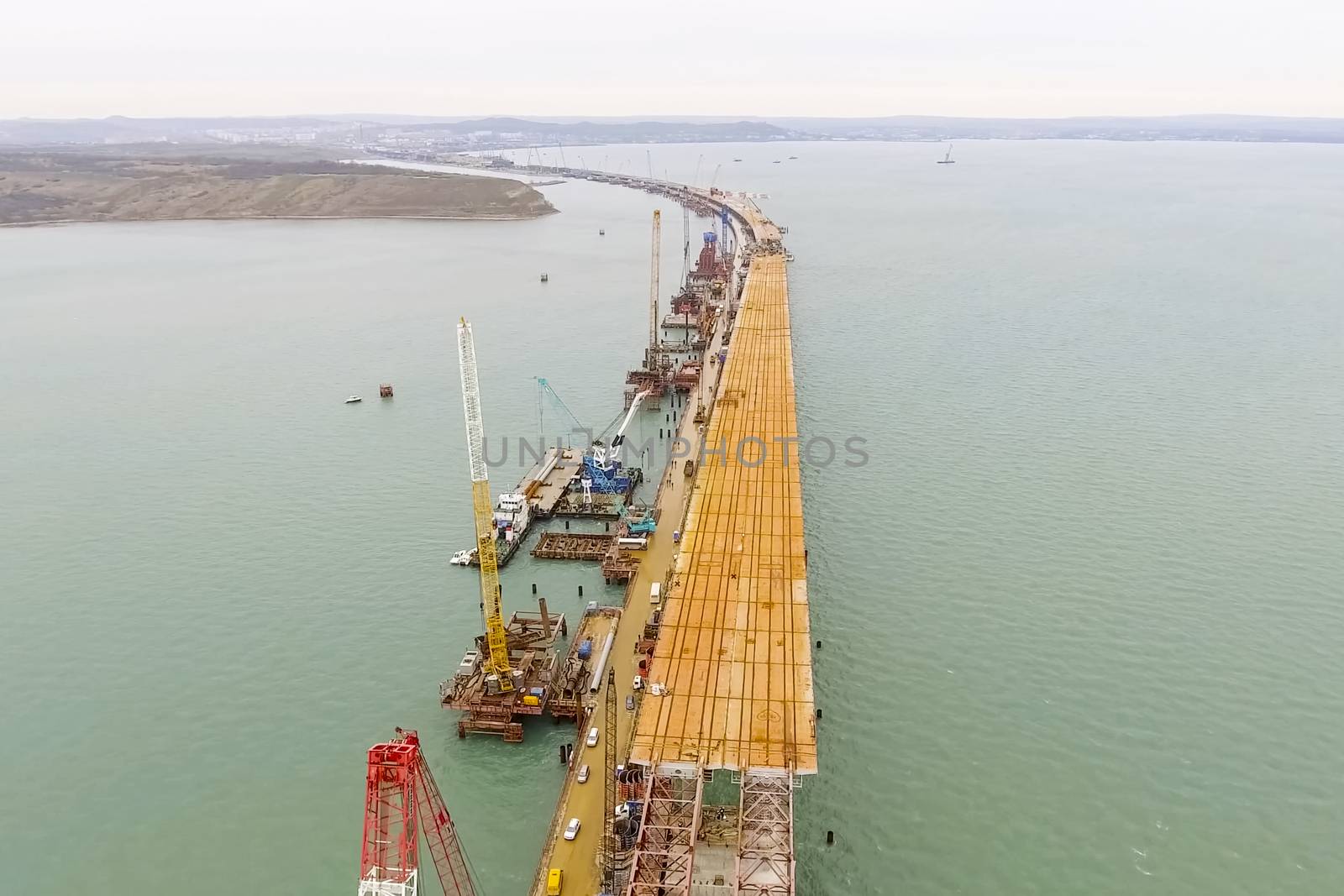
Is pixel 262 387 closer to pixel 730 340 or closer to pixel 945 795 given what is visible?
pixel 730 340

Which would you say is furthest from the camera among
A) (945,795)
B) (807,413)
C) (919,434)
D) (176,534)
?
(807,413)

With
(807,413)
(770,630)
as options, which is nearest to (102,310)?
(807,413)

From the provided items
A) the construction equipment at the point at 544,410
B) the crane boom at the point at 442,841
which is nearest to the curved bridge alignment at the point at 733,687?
the crane boom at the point at 442,841

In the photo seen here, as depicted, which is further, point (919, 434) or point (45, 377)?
point (45, 377)

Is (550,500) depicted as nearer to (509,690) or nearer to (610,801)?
(509,690)

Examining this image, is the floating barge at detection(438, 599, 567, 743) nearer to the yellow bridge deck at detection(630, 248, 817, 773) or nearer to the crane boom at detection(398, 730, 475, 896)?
the crane boom at detection(398, 730, 475, 896)

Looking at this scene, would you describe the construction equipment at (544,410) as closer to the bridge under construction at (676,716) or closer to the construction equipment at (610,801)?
the bridge under construction at (676,716)

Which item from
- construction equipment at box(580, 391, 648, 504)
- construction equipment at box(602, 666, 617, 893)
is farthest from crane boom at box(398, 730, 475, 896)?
construction equipment at box(580, 391, 648, 504)
